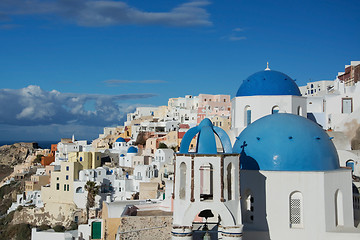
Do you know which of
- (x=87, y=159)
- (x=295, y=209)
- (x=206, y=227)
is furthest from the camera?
(x=87, y=159)

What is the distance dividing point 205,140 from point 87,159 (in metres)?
33.9

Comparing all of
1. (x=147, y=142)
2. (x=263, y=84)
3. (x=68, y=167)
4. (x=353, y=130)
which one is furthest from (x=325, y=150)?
(x=147, y=142)

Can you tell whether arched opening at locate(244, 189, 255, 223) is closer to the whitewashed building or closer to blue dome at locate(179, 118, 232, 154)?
blue dome at locate(179, 118, 232, 154)

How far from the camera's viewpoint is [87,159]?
4669 centimetres

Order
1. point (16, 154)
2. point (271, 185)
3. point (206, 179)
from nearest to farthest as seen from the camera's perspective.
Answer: point (271, 185)
point (206, 179)
point (16, 154)

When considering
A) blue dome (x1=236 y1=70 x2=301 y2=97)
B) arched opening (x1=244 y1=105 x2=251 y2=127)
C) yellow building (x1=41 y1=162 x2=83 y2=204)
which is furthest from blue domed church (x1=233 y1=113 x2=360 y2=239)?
yellow building (x1=41 y1=162 x2=83 y2=204)

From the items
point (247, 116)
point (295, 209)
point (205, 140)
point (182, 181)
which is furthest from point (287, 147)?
point (247, 116)

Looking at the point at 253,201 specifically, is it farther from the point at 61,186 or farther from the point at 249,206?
the point at 61,186

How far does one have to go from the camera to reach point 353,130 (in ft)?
99.2

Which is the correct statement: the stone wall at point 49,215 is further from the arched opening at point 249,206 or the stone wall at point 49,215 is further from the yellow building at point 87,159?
the arched opening at point 249,206

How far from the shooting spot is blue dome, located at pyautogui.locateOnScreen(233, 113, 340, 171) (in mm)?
15906

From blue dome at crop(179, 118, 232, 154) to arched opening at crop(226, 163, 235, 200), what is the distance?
733 mm

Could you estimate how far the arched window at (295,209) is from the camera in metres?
15.7

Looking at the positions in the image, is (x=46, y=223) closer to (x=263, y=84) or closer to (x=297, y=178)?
(x=263, y=84)
